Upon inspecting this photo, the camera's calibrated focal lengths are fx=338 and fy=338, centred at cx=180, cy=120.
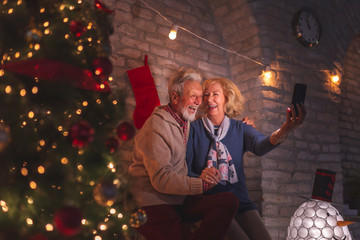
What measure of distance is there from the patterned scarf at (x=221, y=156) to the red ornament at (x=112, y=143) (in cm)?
87

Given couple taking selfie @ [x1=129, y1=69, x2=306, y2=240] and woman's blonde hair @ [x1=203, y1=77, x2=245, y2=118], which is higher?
woman's blonde hair @ [x1=203, y1=77, x2=245, y2=118]

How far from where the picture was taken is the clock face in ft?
12.4

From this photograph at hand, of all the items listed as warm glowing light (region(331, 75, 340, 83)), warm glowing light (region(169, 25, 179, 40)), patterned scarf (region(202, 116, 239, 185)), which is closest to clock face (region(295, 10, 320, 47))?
warm glowing light (region(331, 75, 340, 83))

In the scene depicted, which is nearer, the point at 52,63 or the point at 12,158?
the point at 52,63

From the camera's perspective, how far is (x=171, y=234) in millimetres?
1775

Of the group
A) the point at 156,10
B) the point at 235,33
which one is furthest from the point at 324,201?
the point at 156,10

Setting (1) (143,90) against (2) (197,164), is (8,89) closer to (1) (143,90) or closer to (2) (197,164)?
(2) (197,164)

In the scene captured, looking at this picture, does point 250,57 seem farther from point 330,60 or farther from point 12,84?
point 12,84

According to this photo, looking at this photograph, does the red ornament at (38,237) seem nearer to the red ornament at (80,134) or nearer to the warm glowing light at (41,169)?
the warm glowing light at (41,169)

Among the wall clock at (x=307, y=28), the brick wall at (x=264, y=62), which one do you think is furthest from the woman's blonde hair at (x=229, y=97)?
the wall clock at (x=307, y=28)

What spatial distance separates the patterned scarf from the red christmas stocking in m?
0.70

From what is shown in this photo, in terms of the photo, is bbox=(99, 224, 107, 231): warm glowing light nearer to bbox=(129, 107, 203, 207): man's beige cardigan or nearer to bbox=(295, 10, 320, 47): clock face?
bbox=(129, 107, 203, 207): man's beige cardigan

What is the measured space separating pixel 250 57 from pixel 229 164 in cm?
169

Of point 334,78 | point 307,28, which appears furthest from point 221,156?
point 334,78
